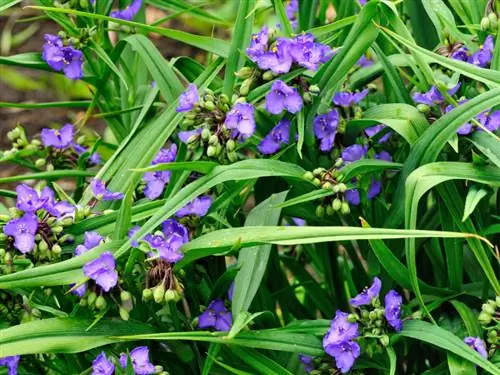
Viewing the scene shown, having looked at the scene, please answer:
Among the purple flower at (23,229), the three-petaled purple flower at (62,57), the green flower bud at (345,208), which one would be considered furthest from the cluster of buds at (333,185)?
the three-petaled purple flower at (62,57)

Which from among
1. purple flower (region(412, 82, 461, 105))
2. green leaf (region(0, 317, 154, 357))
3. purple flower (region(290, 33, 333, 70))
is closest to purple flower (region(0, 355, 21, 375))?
green leaf (region(0, 317, 154, 357))

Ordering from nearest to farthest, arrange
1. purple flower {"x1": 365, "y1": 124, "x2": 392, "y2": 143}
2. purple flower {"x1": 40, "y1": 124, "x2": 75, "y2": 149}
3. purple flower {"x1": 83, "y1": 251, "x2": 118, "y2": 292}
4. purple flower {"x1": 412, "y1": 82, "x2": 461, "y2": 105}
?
purple flower {"x1": 83, "y1": 251, "x2": 118, "y2": 292}, purple flower {"x1": 412, "y1": 82, "x2": 461, "y2": 105}, purple flower {"x1": 365, "y1": 124, "x2": 392, "y2": 143}, purple flower {"x1": 40, "y1": 124, "x2": 75, "y2": 149}

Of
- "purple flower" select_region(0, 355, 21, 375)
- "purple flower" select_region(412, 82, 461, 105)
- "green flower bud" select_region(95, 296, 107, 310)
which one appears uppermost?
"purple flower" select_region(412, 82, 461, 105)

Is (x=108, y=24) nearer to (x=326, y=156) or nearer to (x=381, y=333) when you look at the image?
(x=326, y=156)

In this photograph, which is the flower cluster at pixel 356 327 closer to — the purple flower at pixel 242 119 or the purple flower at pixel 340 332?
the purple flower at pixel 340 332

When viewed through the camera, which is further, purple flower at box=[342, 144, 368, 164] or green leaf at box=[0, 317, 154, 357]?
purple flower at box=[342, 144, 368, 164]

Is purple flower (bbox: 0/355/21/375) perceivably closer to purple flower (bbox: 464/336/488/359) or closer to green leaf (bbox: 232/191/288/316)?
green leaf (bbox: 232/191/288/316)

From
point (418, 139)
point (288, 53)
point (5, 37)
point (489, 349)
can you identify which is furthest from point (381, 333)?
point (5, 37)

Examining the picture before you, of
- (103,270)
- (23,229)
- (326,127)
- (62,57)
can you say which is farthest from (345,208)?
(62,57)
